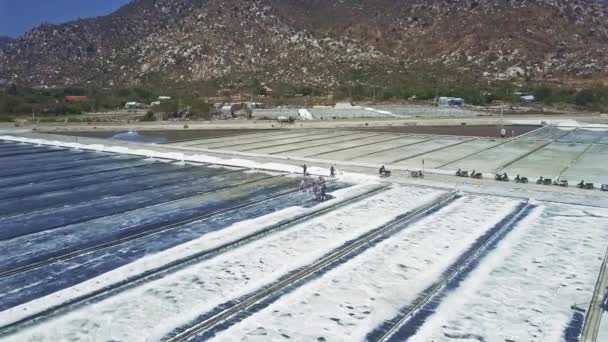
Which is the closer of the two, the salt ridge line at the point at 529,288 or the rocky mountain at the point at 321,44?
the salt ridge line at the point at 529,288

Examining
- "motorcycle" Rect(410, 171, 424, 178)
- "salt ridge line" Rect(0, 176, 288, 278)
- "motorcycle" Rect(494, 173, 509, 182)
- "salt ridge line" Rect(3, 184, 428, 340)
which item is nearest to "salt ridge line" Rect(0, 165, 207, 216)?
"salt ridge line" Rect(0, 176, 288, 278)

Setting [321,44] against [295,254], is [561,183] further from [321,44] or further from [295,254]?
[321,44]

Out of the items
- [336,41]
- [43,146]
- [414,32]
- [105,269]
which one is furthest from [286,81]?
[105,269]

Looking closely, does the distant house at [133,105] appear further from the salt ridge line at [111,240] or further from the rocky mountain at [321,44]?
the salt ridge line at [111,240]

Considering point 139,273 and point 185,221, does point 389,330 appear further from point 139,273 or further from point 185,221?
point 185,221

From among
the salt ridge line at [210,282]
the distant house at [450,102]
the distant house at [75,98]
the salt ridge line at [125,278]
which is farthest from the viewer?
the distant house at [75,98]

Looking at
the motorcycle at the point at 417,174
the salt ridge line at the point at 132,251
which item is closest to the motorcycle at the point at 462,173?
the motorcycle at the point at 417,174

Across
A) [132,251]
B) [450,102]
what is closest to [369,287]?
[132,251]
